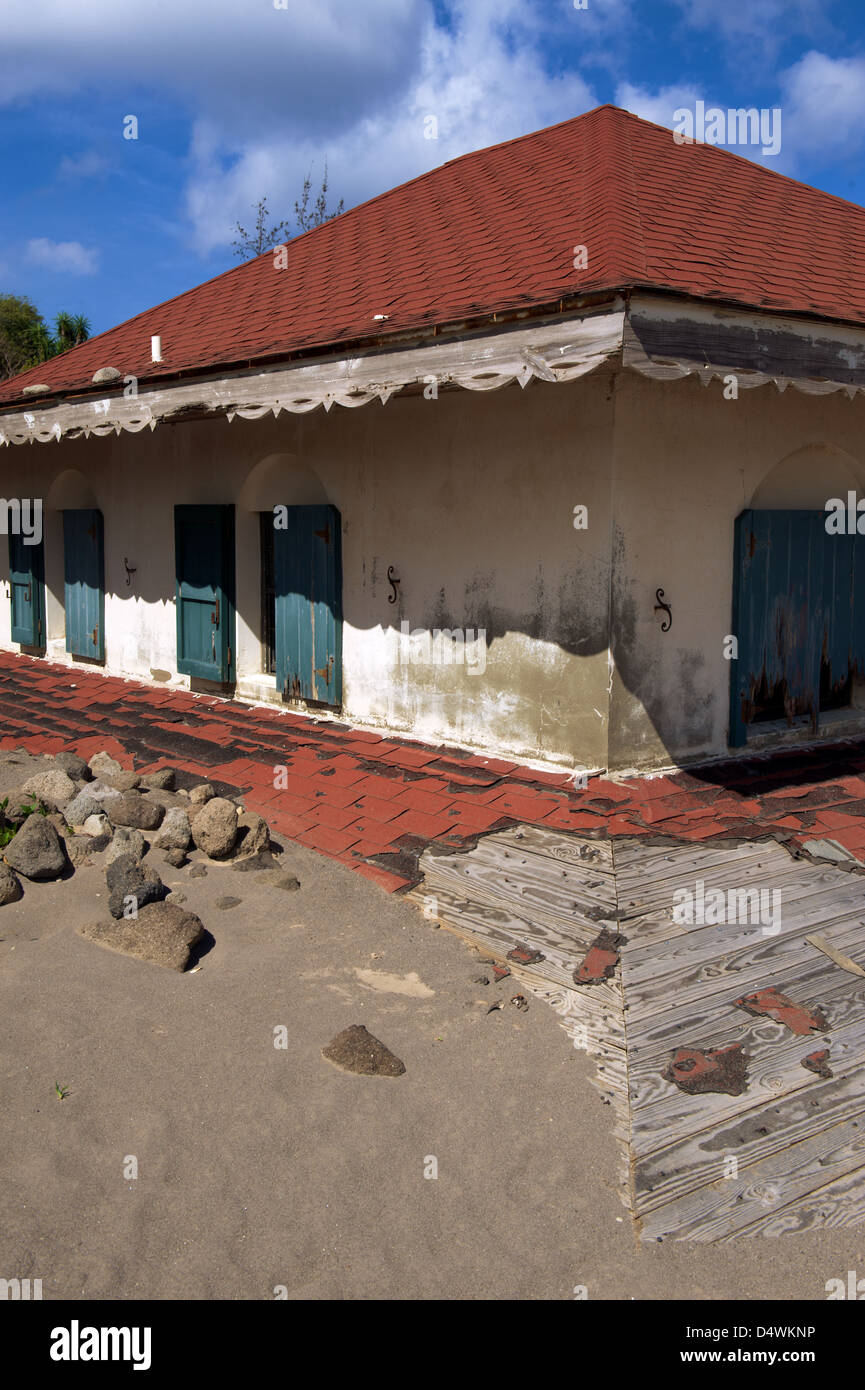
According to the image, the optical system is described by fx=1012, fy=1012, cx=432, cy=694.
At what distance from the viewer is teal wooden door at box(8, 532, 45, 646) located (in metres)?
12.0

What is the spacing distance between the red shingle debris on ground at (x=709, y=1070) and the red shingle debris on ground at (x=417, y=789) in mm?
1776

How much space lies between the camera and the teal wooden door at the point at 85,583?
10727 millimetres

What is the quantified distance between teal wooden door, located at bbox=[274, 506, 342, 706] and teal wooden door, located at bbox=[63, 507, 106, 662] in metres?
3.13

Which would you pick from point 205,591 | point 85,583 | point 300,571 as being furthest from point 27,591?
point 300,571

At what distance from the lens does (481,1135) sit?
10.7ft

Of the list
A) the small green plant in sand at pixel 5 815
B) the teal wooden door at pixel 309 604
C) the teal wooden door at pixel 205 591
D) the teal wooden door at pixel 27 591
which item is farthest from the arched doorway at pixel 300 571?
the teal wooden door at pixel 27 591

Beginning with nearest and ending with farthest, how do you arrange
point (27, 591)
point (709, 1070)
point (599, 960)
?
point (709, 1070)
point (599, 960)
point (27, 591)

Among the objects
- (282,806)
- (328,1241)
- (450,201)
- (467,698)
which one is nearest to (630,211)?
(450,201)

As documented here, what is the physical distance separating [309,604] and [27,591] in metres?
5.62

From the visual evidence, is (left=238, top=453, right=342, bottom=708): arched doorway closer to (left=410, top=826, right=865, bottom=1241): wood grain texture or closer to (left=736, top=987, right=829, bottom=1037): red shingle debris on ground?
(left=410, top=826, right=865, bottom=1241): wood grain texture

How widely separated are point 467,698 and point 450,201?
16.1 feet

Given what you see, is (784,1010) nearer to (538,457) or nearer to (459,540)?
(538,457)

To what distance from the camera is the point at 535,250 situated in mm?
6625

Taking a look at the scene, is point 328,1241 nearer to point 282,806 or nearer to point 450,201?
point 282,806
